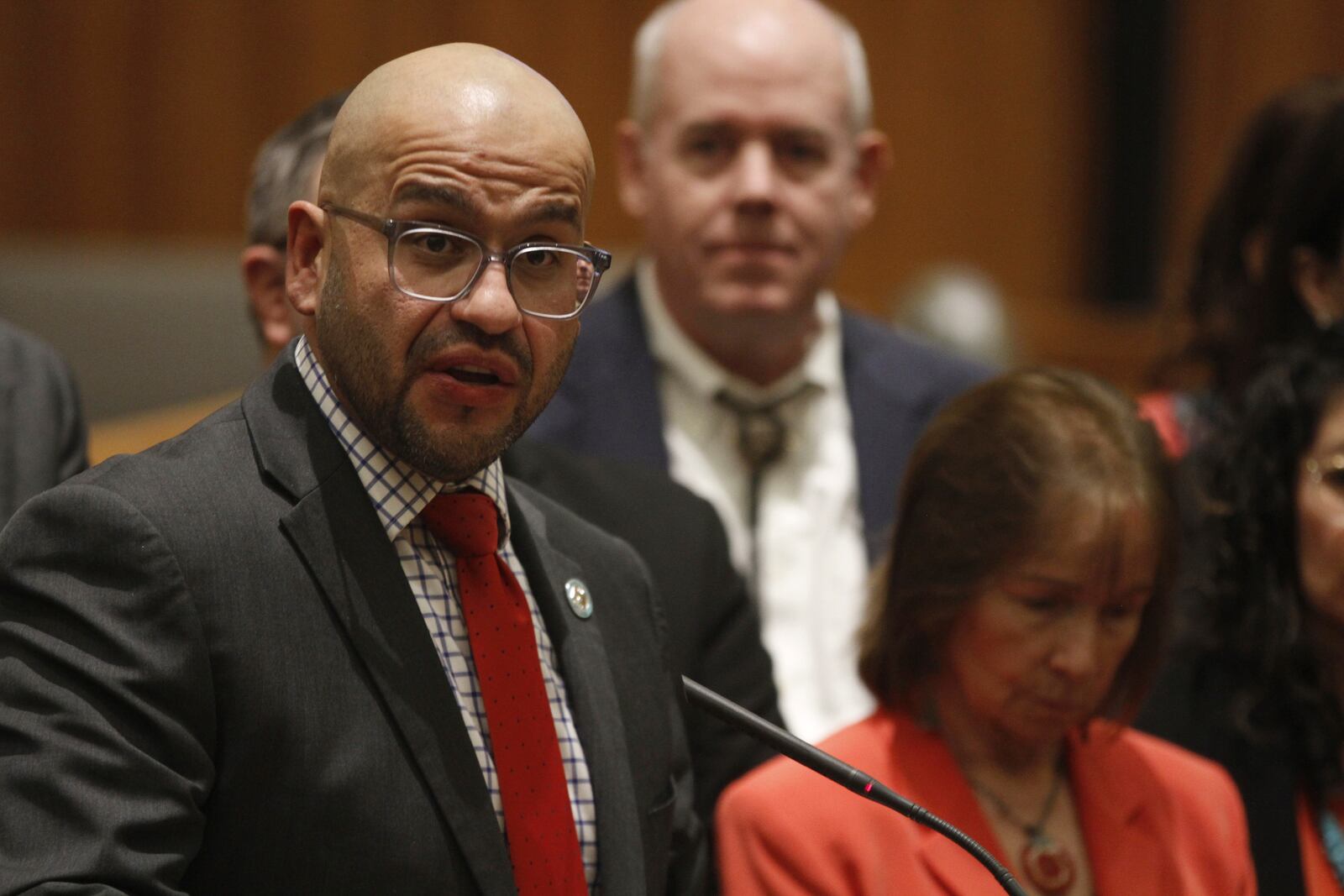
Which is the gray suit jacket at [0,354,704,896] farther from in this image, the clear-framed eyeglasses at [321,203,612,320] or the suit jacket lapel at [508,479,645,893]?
the clear-framed eyeglasses at [321,203,612,320]

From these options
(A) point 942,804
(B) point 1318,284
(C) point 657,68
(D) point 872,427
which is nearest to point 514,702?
(A) point 942,804

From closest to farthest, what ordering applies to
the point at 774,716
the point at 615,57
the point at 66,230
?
the point at 774,716, the point at 66,230, the point at 615,57

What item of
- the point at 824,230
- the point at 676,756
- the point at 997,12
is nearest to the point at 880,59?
the point at 997,12

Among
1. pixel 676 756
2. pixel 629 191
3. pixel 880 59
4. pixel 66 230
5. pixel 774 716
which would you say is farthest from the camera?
pixel 880 59

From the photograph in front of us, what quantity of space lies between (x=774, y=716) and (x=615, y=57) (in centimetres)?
273

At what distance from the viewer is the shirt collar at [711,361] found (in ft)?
7.64

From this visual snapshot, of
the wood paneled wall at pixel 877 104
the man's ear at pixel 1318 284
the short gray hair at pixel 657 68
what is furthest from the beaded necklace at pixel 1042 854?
the wood paneled wall at pixel 877 104

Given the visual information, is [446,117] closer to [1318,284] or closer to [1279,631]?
[1279,631]

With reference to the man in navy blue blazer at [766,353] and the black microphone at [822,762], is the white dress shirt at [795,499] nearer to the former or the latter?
the man in navy blue blazer at [766,353]

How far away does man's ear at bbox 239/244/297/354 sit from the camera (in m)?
1.74

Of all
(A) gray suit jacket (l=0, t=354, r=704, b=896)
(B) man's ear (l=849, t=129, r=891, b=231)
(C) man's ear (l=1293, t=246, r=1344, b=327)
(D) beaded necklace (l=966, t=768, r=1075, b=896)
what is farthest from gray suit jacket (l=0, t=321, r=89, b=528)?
(C) man's ear (l=1293, t=246, r=1344, b=327)

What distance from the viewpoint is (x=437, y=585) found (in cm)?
117

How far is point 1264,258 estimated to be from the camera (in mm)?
2410

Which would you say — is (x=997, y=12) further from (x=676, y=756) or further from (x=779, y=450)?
(x=676, y=756)
